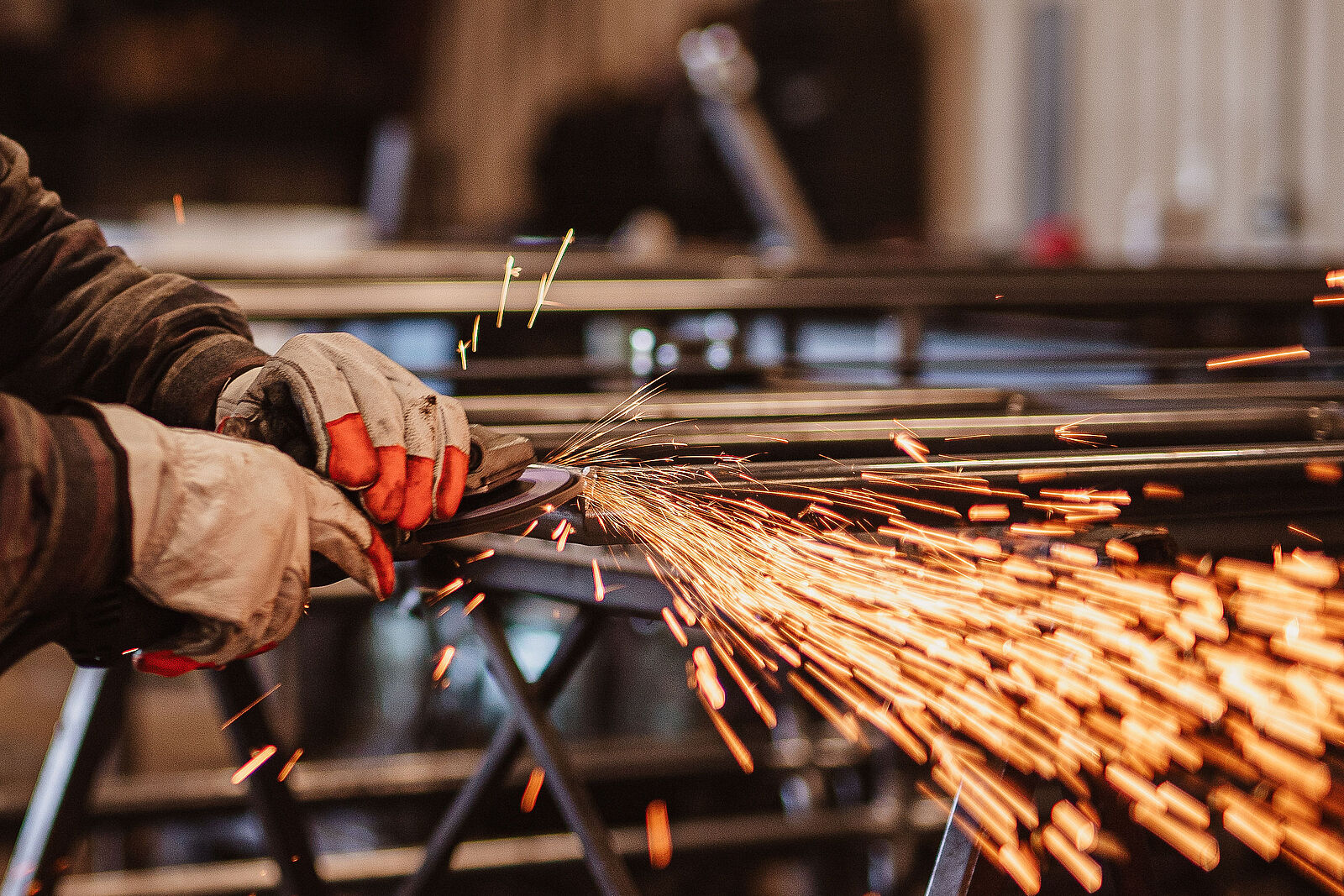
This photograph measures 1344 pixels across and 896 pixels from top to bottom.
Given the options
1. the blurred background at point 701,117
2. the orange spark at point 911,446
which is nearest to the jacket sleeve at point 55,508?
the orange spark at point 911,446

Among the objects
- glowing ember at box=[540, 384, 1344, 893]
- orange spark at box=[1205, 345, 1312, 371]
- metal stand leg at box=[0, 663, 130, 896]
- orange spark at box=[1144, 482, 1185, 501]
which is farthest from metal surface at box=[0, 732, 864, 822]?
orange spark at box=[1205, 345, 1312, 371]

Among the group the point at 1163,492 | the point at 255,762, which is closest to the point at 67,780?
the point at 255,762

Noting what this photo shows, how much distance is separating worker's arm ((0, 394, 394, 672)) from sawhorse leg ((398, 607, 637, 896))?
0.30m

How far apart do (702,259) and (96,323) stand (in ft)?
6.19

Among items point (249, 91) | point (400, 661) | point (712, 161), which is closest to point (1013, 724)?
point (400, 661)

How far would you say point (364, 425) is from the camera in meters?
0.79

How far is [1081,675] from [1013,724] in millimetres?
134

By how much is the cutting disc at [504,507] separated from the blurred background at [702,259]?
156mm

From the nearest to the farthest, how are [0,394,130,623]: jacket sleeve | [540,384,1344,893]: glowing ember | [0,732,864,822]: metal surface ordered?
1. [0,394,130,623]: jacket sleeve
2. [540,384,1344,893]: glowing ember
3. [0,732,864,822]: metal surface

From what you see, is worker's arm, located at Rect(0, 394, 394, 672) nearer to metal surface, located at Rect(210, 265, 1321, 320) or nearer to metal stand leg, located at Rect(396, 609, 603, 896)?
metal stand leg, located at Rect(396, 609, 603, 896)

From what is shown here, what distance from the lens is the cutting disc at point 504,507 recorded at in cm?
83

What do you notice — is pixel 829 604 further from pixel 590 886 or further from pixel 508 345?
pixel 508 345

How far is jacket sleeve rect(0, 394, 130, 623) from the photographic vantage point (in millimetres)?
608

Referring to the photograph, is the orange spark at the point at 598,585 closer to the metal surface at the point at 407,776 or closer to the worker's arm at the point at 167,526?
the worker's arm at the point at 167,526
